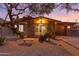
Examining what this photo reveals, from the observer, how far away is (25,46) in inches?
112

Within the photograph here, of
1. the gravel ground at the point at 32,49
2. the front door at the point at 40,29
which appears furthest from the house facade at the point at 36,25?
the gravel ground at the point at 32,49

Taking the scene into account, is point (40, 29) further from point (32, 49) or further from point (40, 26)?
point (32, 49)

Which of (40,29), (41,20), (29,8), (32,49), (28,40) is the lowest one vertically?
(32,49)

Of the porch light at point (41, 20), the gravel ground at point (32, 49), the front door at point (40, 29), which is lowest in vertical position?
the gravel ground at point (32, 49)

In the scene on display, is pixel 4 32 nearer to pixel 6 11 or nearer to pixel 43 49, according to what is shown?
pixel 6 11

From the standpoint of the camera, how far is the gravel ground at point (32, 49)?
112 inches

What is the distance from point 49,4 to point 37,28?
321 mm

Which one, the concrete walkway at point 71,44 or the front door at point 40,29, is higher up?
the front door at point 40,29

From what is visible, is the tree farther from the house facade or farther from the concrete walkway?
the concrete walkway

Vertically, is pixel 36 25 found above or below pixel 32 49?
above

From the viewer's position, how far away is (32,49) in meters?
2.85

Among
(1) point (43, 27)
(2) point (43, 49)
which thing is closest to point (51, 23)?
(1) point (43, 27)

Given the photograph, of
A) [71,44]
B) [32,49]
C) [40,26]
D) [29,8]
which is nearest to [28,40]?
[32,49]

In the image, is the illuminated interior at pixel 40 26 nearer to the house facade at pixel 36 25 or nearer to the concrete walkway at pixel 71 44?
the house facade at pixel 36 25
